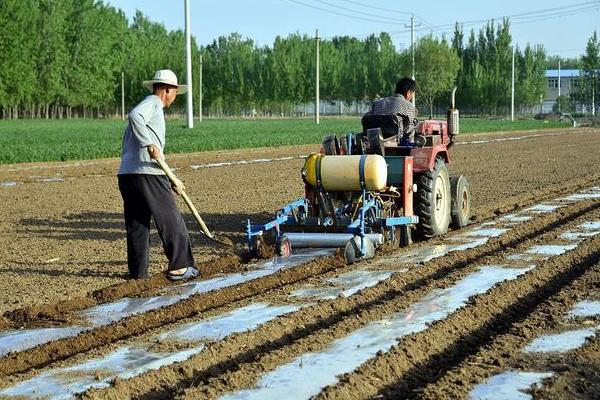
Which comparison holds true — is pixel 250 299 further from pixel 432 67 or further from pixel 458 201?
pixel 432 67

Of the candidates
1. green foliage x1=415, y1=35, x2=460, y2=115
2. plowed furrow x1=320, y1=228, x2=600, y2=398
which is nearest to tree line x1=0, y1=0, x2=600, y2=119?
green foliage x1=415, y1=35, x2=460, y2=115

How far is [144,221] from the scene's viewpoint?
8.35m

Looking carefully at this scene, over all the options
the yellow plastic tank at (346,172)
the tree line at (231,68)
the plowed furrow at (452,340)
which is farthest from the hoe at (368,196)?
the tree line at (231,68)

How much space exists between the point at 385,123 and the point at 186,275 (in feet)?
10.0

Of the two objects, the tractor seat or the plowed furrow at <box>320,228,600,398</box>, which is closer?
the plowed furrow at <box>320,228,600,398</box>

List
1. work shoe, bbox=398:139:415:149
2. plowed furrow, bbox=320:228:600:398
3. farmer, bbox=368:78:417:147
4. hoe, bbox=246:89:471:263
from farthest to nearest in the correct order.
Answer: work shoe, bbox=398:139:415:149
farmer, bbox=368:78:417:147
hoe, bbox=246:89:471:263
plowed furrow, bbox=320:228:600:398

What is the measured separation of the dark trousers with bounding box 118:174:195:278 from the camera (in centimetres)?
817

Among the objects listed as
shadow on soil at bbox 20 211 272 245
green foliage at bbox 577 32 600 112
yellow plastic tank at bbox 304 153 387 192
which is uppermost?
green foliage at bbox 577 32 600 112

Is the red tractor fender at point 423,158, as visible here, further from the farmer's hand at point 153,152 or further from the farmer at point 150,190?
the farmer's hand at point 153,152

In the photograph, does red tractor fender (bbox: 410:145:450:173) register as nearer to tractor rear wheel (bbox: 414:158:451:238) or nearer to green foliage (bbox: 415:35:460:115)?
tractor rear wheel (bbox: 414:158:451:238)

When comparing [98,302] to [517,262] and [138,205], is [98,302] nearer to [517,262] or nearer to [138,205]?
[138,205]

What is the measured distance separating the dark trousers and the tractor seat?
2.71 meters

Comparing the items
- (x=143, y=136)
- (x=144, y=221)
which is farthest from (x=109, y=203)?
(x=143, y=136)

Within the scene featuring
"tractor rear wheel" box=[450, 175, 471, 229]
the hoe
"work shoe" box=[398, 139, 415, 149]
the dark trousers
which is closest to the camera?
the dark trousers
